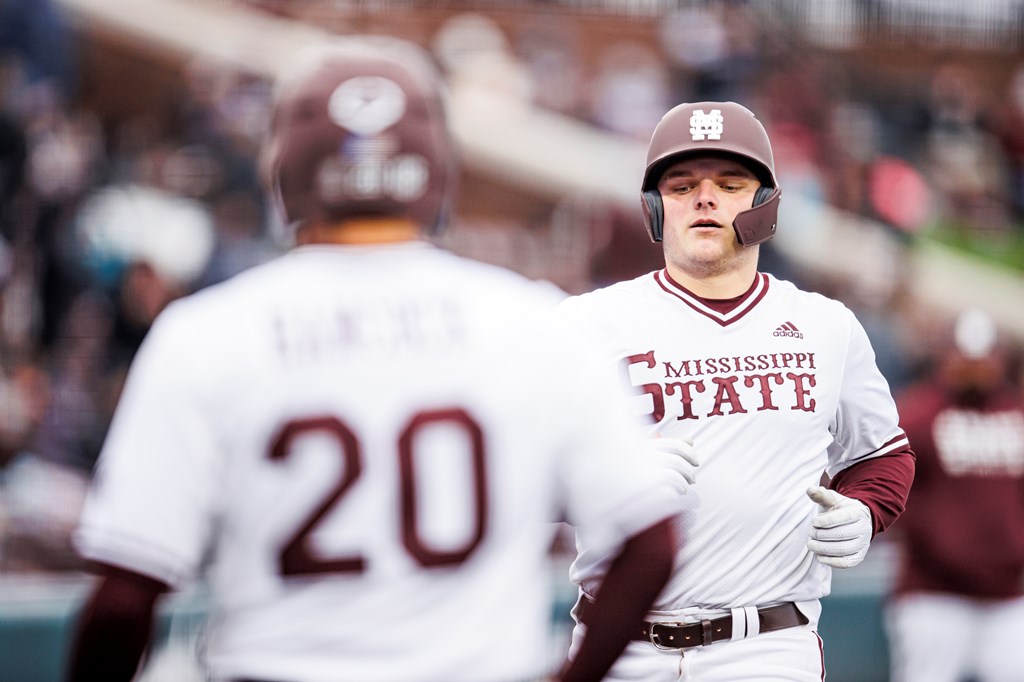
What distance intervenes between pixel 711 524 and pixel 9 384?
5972 mm

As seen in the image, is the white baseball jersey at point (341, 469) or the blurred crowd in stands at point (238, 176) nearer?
the white baseball jersey at point (341, 469)

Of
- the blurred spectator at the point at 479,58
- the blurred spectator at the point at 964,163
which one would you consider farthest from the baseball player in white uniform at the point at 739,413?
the blurred spectator at the point at 964,163

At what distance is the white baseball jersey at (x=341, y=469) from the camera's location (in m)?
2.38

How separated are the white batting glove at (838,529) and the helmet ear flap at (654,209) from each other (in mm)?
892

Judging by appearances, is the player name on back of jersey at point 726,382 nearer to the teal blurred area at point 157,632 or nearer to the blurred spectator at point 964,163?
the teal blurred area at point 157,632

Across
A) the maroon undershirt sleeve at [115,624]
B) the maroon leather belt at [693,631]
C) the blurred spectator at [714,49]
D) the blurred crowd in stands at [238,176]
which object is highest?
the blurred spectator at [714,49]

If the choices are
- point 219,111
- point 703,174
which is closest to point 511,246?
point 219,111

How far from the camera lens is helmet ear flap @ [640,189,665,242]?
429 cm

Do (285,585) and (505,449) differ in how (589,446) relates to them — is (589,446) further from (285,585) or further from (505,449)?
(285,585)

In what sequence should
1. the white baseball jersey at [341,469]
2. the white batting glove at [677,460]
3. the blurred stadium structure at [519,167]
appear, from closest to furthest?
the white baseball jersey at [341,469] → the white batting glove at [677,460] → the blurred stadium structure at [519,167]

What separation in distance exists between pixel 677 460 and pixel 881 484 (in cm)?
73

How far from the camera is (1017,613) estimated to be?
25.5 ft

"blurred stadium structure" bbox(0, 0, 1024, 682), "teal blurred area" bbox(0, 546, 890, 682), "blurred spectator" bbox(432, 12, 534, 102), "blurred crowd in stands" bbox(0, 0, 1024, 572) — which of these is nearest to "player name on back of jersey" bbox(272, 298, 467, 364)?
"teal blurred area" bbox(0, 546, 890, 682)

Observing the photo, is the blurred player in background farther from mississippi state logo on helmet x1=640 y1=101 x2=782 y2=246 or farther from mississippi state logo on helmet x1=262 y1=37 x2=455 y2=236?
mississippi state logo on helmet x1=262 y1=37 x2=455 y2=236
